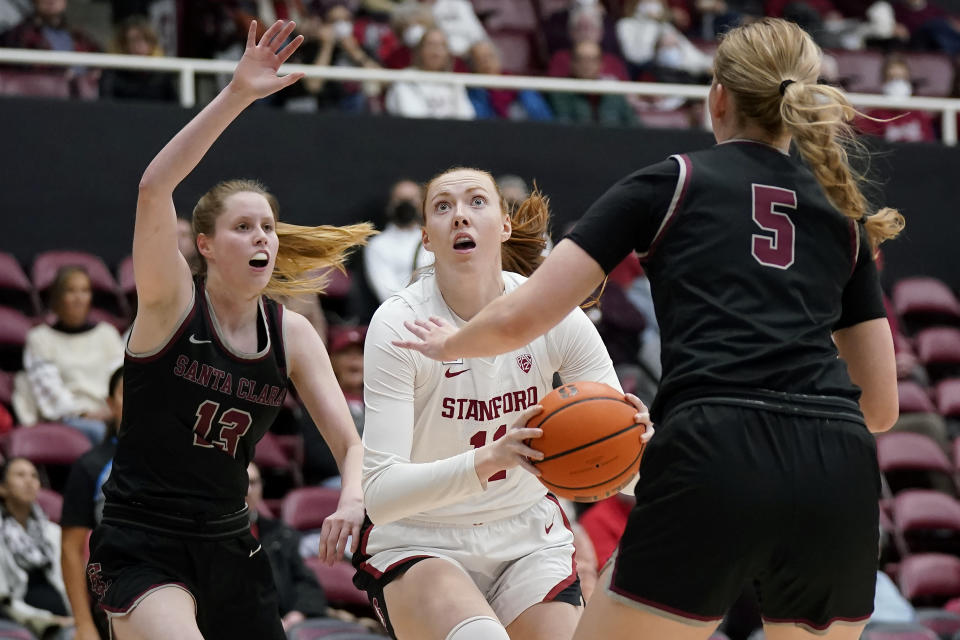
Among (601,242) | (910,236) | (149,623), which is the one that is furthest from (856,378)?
(910,236)

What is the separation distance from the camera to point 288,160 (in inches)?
392

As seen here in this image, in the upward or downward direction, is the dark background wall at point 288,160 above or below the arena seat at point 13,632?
above

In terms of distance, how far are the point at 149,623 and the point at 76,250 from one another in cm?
627

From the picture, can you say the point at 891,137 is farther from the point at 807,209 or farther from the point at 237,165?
the point at 807,209

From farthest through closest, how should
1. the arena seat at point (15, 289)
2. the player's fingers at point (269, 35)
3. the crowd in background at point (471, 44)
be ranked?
the crowd in background at point (471, 44)
the arena seat at point (15, 289)
the player's fingers at point (269, 35)

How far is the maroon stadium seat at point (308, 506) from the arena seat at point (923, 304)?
5.34 metres

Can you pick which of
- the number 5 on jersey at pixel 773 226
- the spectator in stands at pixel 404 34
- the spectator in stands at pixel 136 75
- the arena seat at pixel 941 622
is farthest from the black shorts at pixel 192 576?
the spectator in stands at pixel 404 34

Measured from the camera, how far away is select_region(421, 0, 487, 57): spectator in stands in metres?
11.2

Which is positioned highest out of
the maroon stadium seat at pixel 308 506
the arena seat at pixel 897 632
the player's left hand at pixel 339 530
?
the player's left hand at pixel 339 530

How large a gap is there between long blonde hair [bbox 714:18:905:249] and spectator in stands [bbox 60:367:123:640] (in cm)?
275

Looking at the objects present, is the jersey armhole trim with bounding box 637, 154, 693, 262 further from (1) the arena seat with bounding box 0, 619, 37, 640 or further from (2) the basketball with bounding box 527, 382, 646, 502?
(1) the arena seat with bounding box 0, 619, 37, 640

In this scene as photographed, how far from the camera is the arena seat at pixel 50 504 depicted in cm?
699

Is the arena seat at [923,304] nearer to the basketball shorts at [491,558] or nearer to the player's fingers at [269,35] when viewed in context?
A: the basketball shorts at [491,558]

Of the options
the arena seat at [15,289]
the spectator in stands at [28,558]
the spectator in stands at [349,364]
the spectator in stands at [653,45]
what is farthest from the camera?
the spectator in stands at [653,45]
